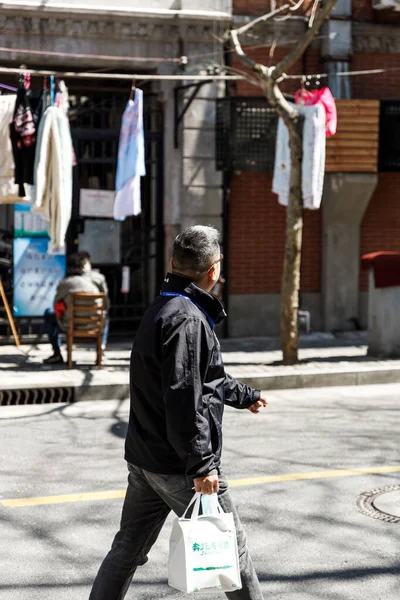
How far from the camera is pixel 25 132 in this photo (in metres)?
12.6

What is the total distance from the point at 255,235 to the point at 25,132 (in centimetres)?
475

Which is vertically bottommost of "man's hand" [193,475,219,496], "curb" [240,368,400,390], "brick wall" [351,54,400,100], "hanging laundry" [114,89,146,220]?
"curb" [240,368,400,390]

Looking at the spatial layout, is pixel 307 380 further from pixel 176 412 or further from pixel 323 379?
pixel 176 412

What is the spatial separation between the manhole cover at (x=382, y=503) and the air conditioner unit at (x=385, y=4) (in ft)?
34.5

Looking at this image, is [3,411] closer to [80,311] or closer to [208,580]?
[80,311]

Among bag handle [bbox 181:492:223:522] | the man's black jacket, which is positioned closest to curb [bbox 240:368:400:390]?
the man's black jacket

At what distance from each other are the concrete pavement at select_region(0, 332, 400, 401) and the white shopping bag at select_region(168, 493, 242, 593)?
7282 millimetres

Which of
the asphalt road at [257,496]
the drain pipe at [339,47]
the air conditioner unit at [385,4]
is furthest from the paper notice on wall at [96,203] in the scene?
the air conditioner unit at [385,4]

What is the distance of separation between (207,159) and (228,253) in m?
1.54

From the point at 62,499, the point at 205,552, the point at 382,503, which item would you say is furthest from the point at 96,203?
the point at 205,552

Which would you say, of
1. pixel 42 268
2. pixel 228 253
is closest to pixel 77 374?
pixel 42 268

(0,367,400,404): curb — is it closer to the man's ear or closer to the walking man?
the walking man

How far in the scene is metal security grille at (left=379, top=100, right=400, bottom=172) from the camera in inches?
624

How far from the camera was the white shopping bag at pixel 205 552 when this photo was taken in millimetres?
3887
